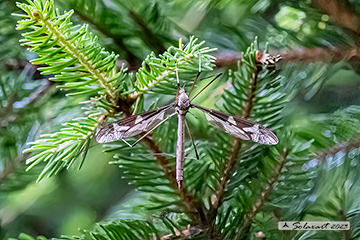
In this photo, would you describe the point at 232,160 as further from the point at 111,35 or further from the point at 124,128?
the point at 111,35

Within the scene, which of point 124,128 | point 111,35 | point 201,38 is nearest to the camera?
Answer: point 124,128

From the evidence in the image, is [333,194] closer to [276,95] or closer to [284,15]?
[276,95]

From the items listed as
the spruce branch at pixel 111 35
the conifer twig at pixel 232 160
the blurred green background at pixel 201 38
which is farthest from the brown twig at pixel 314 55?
the conifer twig at pixel 232 160

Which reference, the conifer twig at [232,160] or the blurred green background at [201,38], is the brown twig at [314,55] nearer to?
the blurred green background at [201,38]

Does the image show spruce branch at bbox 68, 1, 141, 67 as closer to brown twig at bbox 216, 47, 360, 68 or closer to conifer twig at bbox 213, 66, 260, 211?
brown twig at bbox 216, 47, 360, 68

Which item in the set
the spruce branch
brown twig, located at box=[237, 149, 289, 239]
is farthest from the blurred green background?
brown twig, located at box=[237, 149, 289, 239]

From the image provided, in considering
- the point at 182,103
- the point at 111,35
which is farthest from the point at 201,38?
the point at 182,103
